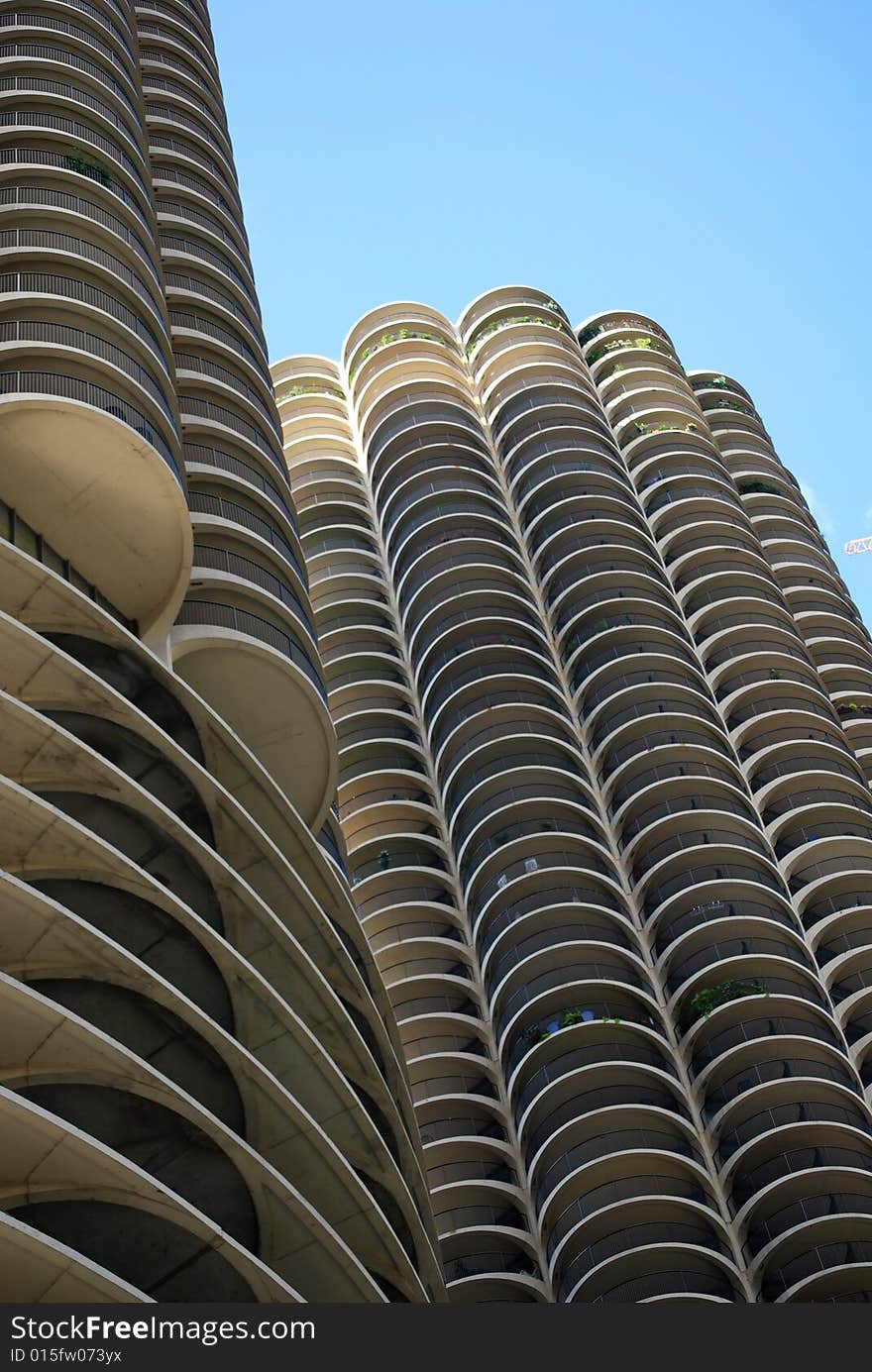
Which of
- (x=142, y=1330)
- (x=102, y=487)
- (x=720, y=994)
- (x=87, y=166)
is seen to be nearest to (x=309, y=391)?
(x=720, y=994)

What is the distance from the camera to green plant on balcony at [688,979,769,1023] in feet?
173

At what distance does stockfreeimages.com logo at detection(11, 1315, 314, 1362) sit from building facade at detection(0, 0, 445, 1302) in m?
1.68

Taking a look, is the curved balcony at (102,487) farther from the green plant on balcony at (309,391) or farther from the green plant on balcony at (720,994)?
the green plant on balcony at (309,391)

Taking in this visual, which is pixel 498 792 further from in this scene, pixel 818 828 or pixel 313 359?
pixel 313 359

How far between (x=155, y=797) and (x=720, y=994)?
3059 centimetres

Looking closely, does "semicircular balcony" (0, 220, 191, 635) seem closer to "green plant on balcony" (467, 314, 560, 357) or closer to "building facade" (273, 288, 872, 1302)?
"building facade" (273, 288, 872, 1302)

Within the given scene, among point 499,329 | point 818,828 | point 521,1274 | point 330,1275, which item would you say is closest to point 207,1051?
point 330,1275

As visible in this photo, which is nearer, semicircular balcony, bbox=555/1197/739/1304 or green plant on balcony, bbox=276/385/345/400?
semicircular balcony, bbox=555/1197/739/1304

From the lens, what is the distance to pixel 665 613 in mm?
67188

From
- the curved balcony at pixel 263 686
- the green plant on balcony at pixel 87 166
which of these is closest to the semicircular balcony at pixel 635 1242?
the curved balcony at pixel 263 686

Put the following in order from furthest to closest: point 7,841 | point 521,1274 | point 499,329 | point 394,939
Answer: point 499,329
point 394,939
point 521,1274
point 7,841

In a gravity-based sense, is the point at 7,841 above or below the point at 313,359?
below

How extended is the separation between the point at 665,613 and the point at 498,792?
1217cm

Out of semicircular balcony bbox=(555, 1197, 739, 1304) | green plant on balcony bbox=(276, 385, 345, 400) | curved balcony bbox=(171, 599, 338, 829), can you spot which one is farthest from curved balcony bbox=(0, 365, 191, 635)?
green plant on balcony bbox=(276, 385, 345, 400)
